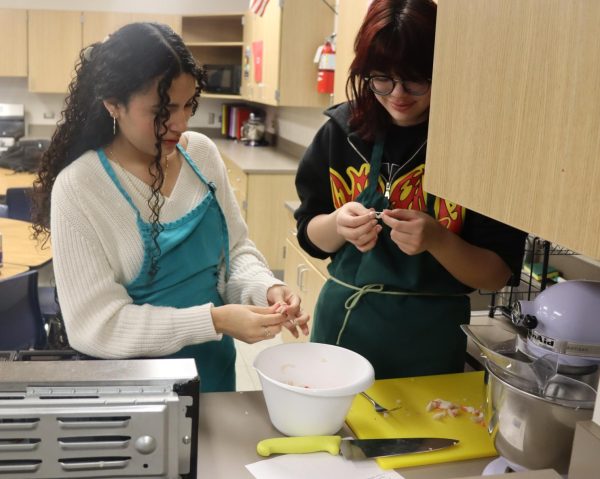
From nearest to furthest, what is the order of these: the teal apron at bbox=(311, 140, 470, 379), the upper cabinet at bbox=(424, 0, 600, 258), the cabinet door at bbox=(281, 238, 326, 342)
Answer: the upper cabinet at bbox=(424, 0, 600, 258) → the teal apron at bbox=(311, 140, 470, 379) → the cabinet door at bbox=(281, 238, 326, 342)

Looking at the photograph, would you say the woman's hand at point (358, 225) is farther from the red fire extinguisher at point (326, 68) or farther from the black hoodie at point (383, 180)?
the red fire extinguisher at point (326, 68)

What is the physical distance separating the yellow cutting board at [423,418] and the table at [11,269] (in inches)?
74.6

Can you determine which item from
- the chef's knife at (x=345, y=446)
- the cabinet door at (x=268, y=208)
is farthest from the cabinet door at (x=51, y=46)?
the chef's knife at (x=345, y=446)

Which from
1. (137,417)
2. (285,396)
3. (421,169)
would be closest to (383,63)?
(421,169)

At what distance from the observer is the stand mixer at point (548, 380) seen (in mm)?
961

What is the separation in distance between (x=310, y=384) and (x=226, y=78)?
5402 millimetres

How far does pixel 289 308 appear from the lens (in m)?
1.40

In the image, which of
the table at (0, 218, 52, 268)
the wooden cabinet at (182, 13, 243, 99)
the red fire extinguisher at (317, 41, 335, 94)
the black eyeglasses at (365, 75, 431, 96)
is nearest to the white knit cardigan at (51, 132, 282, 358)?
the black eyeglasses at (365, 75, 431, 96)

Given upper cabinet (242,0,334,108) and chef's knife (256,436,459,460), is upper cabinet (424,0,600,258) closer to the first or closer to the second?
chef's knife (256,436,459,460)

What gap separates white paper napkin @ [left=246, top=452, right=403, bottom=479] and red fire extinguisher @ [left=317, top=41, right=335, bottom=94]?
10.8 ft

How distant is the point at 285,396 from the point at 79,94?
2.59 feet

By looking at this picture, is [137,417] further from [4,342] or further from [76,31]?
[76,31]

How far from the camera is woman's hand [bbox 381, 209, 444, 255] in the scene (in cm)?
133

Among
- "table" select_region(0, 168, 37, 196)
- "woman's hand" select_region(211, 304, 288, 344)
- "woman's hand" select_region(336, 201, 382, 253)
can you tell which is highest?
"woman's hand" select_region(336, 201, 382, 253)
